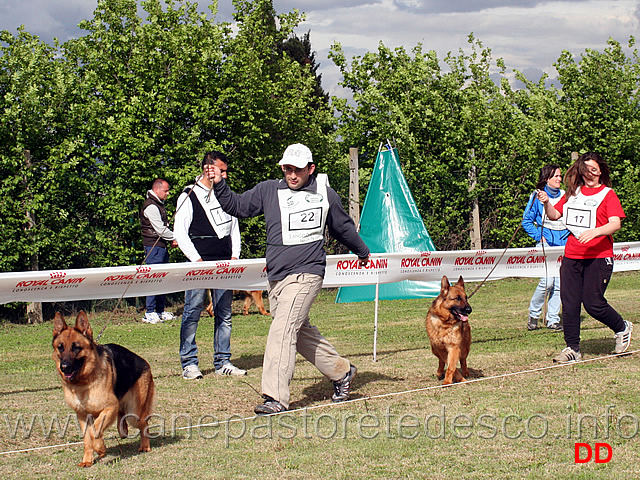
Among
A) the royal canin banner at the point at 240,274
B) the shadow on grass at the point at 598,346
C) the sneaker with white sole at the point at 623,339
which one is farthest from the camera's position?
the shadow on grass at the point at 598,346

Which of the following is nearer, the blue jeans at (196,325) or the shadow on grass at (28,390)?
the shadow on grass at (28,390)

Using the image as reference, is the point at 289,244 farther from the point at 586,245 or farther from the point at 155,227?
the point at 155,227

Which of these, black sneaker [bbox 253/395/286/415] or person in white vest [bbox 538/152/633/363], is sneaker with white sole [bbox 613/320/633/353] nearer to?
person in white vest [bbox 538/152/633/363]

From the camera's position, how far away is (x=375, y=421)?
5.40m

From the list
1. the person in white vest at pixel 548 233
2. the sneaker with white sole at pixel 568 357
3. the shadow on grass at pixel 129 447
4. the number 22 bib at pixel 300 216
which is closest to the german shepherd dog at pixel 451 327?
the sneaker with white sole at pixel 568 357

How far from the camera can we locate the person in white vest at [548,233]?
380 inches

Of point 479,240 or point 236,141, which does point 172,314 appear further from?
point 479,240

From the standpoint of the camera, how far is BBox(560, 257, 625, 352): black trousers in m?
7.33

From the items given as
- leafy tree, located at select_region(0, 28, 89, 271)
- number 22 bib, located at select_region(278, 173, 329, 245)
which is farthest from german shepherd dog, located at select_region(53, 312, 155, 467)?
leafy tree, located at select_region(0, 28, 89, 271)

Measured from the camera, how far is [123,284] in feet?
23.2

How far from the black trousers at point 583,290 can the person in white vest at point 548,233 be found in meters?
2.31

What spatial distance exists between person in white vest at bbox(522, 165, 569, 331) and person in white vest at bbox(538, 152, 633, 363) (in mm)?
2090

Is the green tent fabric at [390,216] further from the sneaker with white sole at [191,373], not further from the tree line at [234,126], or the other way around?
the sneaker with white sole at [191,373]

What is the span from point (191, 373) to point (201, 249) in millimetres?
1232
